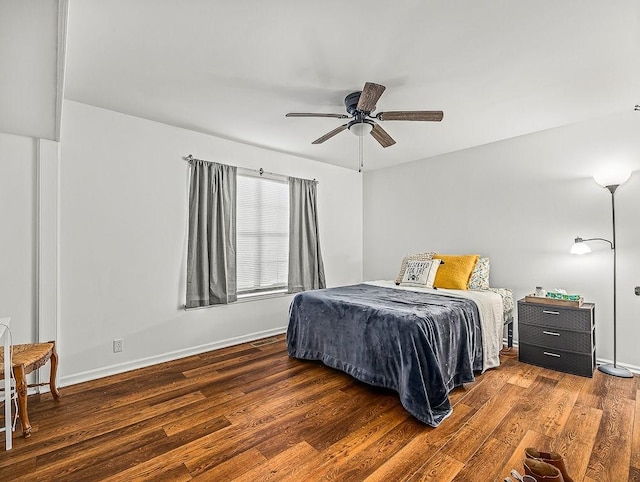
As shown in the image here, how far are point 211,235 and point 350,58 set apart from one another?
7.87 ft

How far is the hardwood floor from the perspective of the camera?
1.76 meters

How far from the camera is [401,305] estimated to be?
113 inches

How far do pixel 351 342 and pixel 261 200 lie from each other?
2.26 metres

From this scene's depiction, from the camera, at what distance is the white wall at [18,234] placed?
2.58m

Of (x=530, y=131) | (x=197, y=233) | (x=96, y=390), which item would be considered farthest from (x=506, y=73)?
(x=96, y=390)

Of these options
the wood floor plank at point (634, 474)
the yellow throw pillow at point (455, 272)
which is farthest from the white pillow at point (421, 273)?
the wood floor plank at point (634, 474)

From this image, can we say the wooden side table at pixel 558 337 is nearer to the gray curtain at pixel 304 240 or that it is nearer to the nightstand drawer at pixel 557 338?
the nightstand drawer at pixel 557 338

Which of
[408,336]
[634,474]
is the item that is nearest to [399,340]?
[408,336]

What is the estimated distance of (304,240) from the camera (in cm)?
462

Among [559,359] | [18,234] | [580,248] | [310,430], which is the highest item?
[18,234]

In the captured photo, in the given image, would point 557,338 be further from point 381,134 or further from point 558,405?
point 381,134

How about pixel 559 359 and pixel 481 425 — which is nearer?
pixel 481 425

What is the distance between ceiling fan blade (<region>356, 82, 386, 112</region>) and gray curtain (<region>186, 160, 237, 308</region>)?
2.04 meters

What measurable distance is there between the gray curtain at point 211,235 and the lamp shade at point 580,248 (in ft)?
11.9
